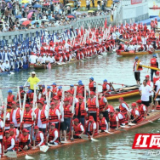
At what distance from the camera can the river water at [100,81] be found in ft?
64.8

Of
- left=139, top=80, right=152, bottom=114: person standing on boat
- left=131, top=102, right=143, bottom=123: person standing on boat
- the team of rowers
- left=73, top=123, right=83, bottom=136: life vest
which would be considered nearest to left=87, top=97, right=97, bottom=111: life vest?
the team of rowers

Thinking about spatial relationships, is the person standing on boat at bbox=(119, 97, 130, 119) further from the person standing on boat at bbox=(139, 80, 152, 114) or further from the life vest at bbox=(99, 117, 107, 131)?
the person standing on boat at bbox=(139, 80, 152, 114)

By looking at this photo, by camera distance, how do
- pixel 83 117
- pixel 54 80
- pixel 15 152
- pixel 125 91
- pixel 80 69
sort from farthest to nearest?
pixel 80 69 → pixel 54 80 → pixel 125 91 → pixel 83 117 → pixel 15 152

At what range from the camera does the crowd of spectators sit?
4481 centimetres

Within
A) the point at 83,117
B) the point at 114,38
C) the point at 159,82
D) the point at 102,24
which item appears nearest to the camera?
the point at 83,117

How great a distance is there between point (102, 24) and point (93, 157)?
132 ft

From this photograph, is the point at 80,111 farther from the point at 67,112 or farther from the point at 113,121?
the point at 113,121

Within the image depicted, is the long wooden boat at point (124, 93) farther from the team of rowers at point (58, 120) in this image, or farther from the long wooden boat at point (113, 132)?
the team of rowers at point (58, 120)

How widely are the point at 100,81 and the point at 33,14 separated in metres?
15.6

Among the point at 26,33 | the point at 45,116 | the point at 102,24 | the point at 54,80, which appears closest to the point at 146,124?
the point at 45,116

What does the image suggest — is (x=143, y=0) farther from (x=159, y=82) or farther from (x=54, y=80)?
(x=159, y=82)

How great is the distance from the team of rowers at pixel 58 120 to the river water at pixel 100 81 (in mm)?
415

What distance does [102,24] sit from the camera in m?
59.0

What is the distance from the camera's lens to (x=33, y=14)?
4781cm
